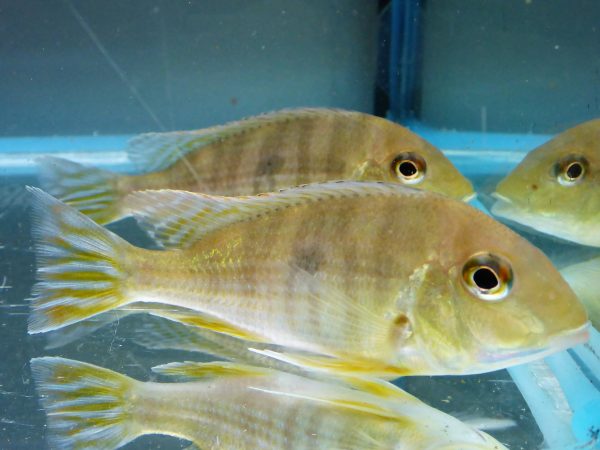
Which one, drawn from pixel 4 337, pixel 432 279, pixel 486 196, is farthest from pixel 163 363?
pixel 486 196

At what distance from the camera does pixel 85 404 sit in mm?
1554

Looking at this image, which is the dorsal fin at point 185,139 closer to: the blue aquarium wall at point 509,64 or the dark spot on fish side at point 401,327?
the dark spot on fish side at point 401,327

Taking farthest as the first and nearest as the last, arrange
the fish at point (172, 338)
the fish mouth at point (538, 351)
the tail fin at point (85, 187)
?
the tail fin at point (85, 187) < the fish at point (172, 338) < the fish mouth at point (538, 351)

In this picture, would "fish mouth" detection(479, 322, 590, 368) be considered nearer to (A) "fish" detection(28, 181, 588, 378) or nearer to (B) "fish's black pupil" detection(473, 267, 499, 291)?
(A) "fish" detection(28, 181, 588, 378)

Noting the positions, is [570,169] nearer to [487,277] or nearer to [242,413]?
[487,277]

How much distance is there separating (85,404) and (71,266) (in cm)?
40

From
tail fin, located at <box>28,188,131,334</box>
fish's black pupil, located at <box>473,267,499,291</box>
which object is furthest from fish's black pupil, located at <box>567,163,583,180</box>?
tail fin, located at <box>28,188,131,334</box>

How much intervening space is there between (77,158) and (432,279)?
154 inches

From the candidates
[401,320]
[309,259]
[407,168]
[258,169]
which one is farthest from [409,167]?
[401,320]

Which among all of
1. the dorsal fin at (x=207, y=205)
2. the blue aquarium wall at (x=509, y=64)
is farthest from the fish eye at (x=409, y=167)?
the blue aquarium wall at (x=509, y=64)

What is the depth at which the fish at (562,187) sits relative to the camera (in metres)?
2.31

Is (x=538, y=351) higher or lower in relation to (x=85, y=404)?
higher

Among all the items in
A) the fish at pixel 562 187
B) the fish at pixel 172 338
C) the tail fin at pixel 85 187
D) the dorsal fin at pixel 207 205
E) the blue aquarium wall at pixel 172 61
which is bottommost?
A: the fish at pixel 172 338

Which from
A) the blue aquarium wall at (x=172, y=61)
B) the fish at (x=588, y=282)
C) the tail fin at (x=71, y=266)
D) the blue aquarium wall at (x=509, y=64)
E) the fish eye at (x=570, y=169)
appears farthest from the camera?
the blue aquarium wall at (x=172, y=61)
